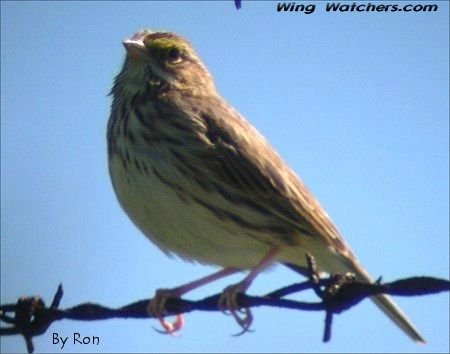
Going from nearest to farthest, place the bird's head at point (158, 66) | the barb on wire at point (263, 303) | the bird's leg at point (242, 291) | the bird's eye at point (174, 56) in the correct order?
the barb on wire at point (263, 303), the bird's leg at point (242, 291), the bird's head at point (158, 66), the bird's eye at point (174, 56)

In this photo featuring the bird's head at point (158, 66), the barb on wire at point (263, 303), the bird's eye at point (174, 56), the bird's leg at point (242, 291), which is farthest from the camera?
the bird's eye at point (174, 56)

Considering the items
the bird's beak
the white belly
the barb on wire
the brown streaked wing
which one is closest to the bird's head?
the bird's beak

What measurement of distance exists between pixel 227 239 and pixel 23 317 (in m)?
1.67

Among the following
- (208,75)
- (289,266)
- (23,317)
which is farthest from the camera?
(208,75)

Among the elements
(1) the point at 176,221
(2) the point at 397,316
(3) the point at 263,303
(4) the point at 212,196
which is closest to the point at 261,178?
(4) the point at 212,196

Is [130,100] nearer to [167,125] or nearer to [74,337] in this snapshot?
[167,125]

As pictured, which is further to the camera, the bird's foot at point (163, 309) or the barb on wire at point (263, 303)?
the bird's foot at point (163, 309)

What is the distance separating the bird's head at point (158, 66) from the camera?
6.61 meters

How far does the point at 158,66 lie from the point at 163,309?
1.93 metres

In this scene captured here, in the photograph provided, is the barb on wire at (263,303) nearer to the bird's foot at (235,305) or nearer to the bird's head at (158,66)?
the bird's foot at (235,305)

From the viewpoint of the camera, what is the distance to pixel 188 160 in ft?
19.4

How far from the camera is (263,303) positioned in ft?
14.2

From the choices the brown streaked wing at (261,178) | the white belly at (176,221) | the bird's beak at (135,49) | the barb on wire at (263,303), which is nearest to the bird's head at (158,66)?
the bird's beak at (135,49)

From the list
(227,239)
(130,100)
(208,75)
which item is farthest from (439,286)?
(208,75)
